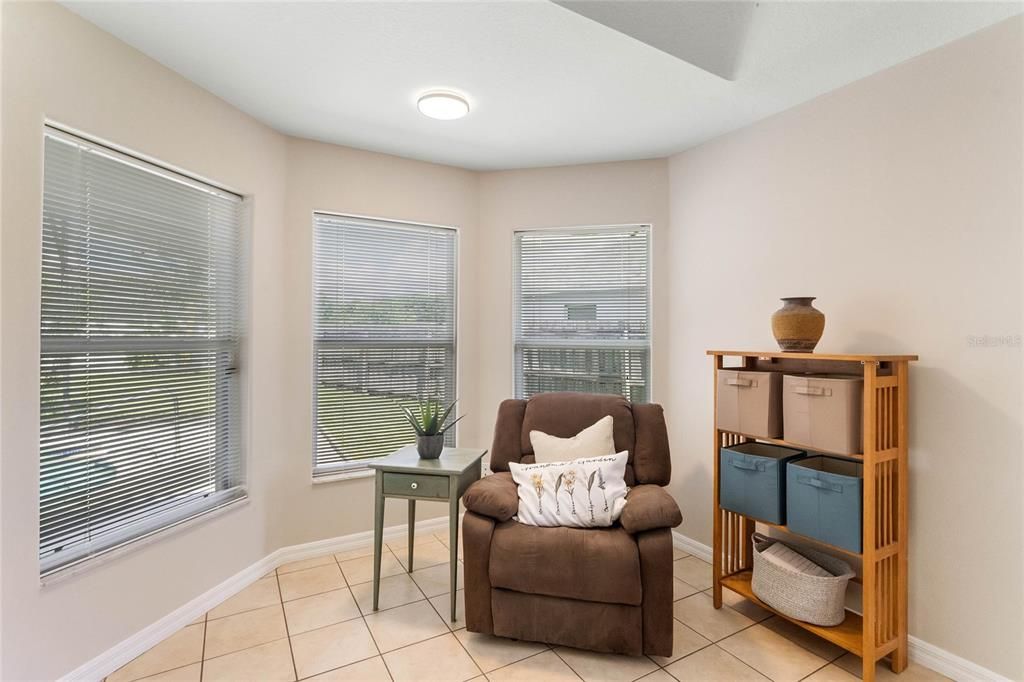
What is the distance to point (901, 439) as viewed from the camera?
2.03 m

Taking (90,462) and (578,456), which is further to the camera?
(578,456)

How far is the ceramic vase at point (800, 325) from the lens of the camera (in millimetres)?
2172

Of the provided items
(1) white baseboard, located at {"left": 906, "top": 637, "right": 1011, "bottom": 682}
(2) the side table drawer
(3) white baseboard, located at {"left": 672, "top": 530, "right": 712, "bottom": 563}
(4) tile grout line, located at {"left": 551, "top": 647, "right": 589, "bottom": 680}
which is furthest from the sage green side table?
(1) white baseboard, located at {"left": 906, "top": 637, "right": 1011, "bottom": 682}

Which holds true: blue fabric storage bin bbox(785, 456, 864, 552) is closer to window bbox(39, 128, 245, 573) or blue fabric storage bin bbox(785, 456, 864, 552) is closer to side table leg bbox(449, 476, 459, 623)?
side table leg bbox(449, 476, 459, 623)

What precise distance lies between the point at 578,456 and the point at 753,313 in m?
1.25

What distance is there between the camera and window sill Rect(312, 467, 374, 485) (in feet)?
10.1

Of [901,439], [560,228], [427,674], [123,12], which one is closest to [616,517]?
[427,674]

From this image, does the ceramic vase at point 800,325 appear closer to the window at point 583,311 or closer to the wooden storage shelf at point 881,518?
the wooden storage shelf at point 881,518

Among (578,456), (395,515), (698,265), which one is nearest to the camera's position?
(578,456)

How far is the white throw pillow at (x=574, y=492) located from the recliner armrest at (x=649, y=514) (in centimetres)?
10

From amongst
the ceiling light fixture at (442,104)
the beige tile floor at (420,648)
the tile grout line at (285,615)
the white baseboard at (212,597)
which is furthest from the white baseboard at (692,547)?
the ceiling light fixture at (442,104)

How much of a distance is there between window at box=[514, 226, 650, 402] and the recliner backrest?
2.15ft

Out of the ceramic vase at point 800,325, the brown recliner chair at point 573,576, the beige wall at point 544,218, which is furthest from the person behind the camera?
the beige wall at point 544,218

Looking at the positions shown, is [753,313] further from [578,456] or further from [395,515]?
[395,515]
